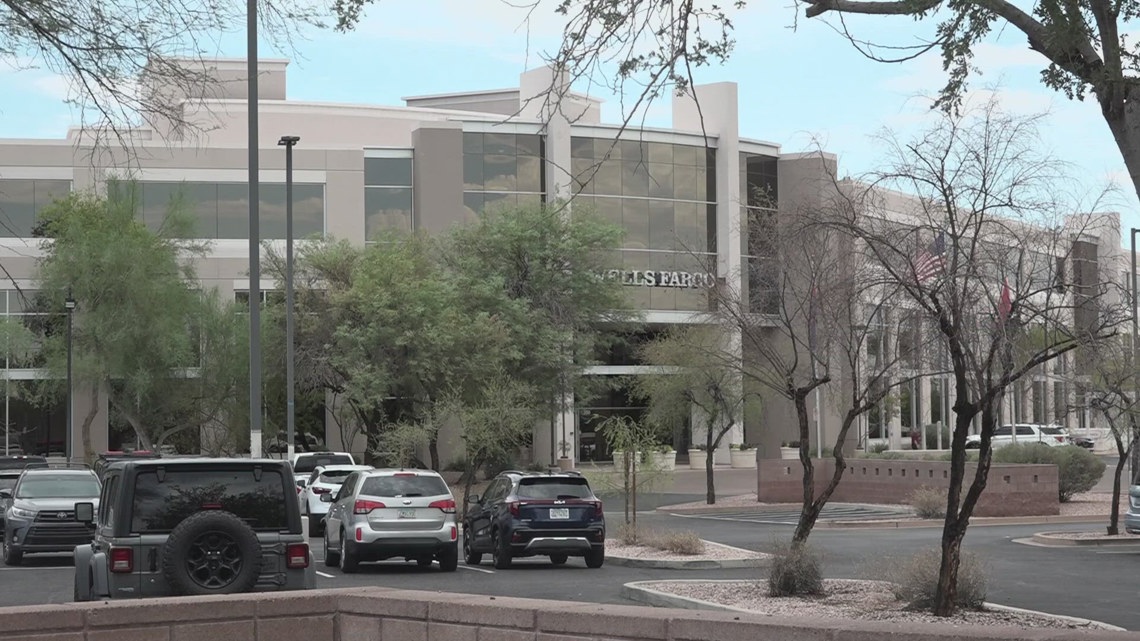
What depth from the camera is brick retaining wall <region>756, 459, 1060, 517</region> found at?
37.0 m

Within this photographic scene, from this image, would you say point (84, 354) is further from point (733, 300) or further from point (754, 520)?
point (733, 300)

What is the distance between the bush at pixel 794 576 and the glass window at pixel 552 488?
6.93 metres

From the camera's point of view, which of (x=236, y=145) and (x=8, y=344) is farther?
(x=236, y=145)

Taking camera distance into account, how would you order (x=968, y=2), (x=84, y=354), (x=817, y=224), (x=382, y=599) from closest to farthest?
(x=382, y=599) < (x=968, y=2) < (x=817, y=224) < (x=84, y=354)

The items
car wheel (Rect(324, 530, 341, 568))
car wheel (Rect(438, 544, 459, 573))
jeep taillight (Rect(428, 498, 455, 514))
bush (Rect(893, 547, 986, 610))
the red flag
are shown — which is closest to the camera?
bush (Rect(893, 547, 986, 610))

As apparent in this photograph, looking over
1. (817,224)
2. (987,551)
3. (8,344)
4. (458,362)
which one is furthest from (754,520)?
(8,344)

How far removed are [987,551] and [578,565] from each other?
302 inches

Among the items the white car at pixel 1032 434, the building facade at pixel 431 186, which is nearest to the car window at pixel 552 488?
the building facade at pixel 431 186

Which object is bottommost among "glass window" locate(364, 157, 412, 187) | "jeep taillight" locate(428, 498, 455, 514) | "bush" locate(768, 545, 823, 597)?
"bush" locate(768, 545, 823, 597)

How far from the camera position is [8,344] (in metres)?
58.8

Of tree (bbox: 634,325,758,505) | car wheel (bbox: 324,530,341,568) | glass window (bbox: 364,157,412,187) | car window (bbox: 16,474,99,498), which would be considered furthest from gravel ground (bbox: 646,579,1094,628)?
glass window (bbox: 364,157,412,187)

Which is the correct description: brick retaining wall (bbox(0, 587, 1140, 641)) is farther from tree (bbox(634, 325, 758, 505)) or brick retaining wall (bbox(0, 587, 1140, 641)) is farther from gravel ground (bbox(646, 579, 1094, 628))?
tree (bbox(634, 325, 758, 505))

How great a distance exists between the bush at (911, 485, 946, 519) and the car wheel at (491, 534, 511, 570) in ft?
49.3

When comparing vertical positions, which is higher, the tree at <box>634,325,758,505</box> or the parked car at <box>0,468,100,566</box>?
the tree at <box>634,325,758,505</box>
